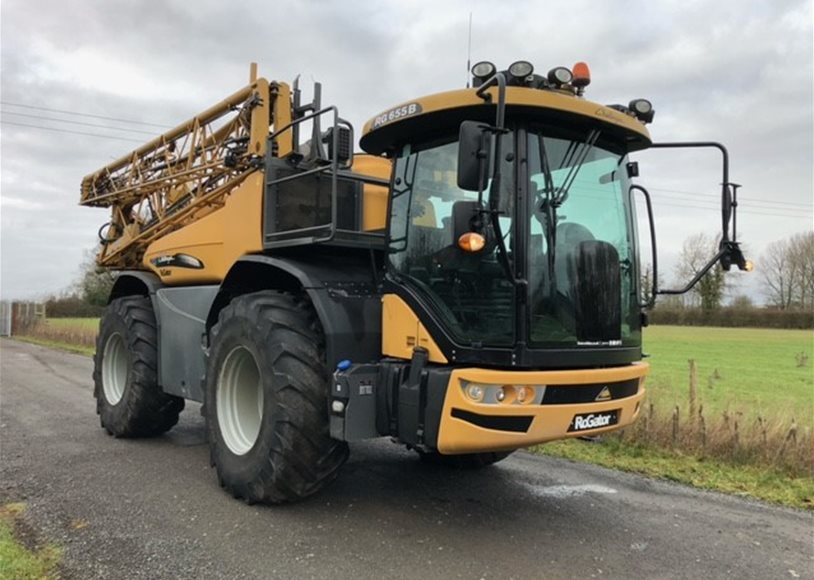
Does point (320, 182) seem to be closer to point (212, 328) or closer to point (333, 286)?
point (333, 286)

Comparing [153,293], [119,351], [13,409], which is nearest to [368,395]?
[153,293]

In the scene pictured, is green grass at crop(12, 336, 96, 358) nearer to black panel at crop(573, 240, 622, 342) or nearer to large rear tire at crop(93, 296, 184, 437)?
large rear tire at crop(93, 296, 184, 437)

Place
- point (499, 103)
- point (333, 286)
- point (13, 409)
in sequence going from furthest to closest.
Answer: point (13, 409), point (333, 286), point (499, 103)

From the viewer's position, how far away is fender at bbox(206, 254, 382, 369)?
432 cm

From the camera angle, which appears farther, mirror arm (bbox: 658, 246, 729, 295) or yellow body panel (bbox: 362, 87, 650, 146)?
mirror arm (bbox: 658, 246, 729, 295)

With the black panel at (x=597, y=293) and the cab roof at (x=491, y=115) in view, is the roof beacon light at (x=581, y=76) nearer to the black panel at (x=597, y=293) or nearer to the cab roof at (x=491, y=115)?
the cab roof at (x=491, y=115)

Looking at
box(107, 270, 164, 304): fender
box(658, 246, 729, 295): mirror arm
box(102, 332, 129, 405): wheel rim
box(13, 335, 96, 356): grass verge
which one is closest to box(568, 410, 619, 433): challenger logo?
box(658, 246, 729, 295): mirror arm

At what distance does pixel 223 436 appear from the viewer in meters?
5.08

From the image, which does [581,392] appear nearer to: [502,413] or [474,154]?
[502,413]

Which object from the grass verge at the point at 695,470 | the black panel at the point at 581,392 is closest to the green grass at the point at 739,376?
the grass verge at the point at 695,470

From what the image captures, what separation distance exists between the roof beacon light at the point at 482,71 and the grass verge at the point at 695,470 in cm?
396

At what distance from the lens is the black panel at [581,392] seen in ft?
12.3

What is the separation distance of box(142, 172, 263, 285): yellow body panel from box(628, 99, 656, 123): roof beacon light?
286 centimetres

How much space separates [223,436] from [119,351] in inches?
119
